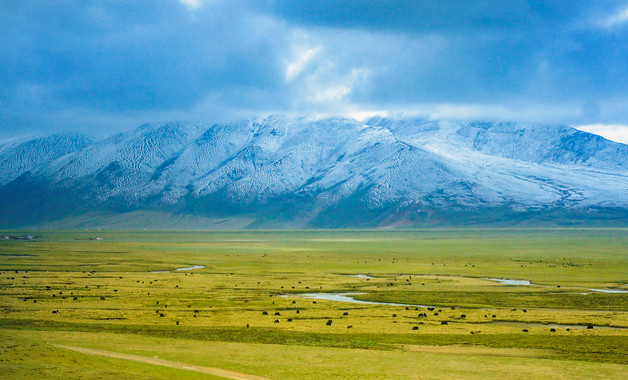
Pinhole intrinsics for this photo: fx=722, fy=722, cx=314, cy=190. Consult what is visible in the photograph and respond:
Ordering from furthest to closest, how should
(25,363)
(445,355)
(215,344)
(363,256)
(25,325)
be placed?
(363,256), (25,325), (215,344), (445,355), (25,363)

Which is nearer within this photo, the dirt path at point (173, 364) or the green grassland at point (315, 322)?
the dirt path at point (173, 364)

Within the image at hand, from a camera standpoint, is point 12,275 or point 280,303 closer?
point 280,303

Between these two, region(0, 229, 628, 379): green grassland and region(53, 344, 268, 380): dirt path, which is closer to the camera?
region(53, 344, 268, 380): dirt path

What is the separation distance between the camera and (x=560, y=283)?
9419 centimetres

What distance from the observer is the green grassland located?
39531mm

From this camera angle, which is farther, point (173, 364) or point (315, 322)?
point (315, 322)

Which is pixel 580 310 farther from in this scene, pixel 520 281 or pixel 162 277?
pixel 162 277

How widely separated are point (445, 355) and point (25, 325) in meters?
31.6

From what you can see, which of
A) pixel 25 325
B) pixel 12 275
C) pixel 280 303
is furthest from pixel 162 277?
pixel 25 325

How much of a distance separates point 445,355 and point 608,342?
1243cm

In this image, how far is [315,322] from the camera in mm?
58250

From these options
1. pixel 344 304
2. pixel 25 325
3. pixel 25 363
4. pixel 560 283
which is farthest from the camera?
pixel 560 283

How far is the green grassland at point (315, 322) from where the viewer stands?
39.5 m

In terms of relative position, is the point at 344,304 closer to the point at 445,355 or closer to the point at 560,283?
the point at 445,355
